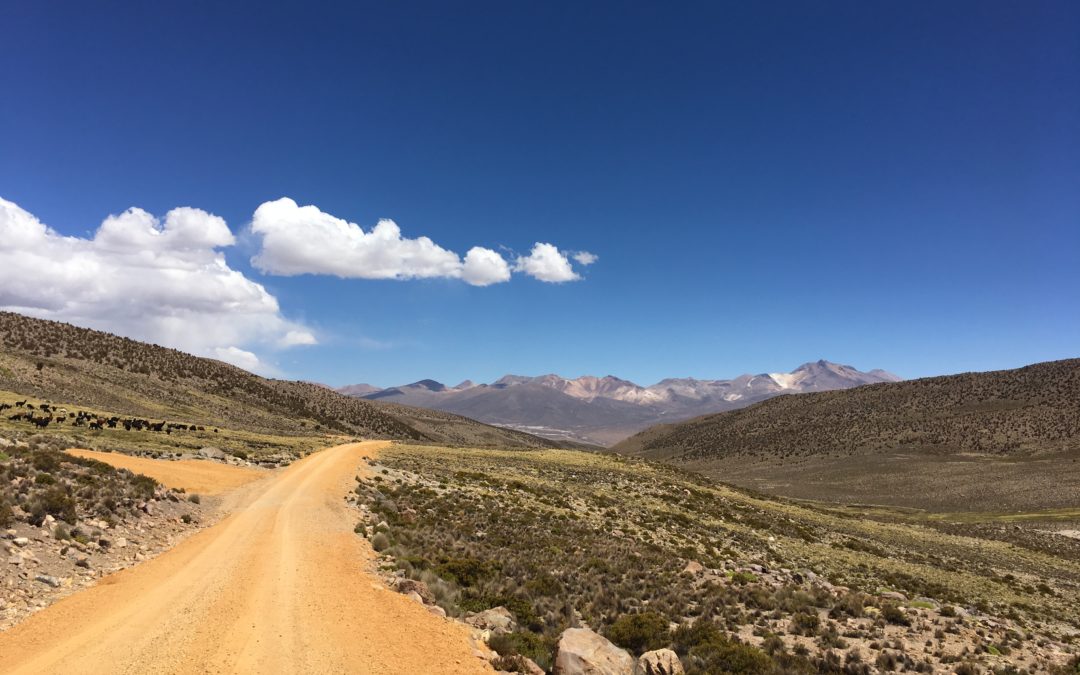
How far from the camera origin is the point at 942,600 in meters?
24.0

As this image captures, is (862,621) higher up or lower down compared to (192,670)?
lower down

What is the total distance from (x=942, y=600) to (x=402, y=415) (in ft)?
539

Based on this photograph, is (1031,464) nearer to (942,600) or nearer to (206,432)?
(942,600)

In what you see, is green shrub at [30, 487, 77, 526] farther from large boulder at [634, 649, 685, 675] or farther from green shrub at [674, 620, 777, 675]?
green shrub at [674, 620, 777, 675]

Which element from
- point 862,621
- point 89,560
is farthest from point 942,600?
point 89,560

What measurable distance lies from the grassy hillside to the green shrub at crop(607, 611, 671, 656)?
5 centimetres

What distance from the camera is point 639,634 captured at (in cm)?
1487

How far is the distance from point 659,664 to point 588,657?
7.57 feet

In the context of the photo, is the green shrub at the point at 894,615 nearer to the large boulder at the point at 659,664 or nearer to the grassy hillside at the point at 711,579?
the grassy hillside at the point at 711,579

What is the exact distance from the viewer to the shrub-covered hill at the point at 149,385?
6234cm

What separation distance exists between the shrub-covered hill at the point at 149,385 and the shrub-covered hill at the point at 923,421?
346 ft

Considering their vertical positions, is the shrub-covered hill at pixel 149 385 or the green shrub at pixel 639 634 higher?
the shrub-covered hill at pixel 149 385

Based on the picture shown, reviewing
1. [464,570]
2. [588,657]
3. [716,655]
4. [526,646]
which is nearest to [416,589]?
[464,570]

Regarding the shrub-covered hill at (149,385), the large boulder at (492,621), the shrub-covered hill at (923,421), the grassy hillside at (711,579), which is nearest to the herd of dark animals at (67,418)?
the shrub-covered hill at (149,385)
